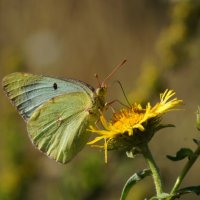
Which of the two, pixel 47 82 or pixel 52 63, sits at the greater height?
pixel 47 82

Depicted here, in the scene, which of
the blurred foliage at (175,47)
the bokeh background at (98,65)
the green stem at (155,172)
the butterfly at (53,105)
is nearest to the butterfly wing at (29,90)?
the butterfly at (53,105)

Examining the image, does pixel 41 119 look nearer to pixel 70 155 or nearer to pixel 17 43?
pixel 70 155

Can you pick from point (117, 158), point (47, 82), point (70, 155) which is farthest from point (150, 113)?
point (117, 158)

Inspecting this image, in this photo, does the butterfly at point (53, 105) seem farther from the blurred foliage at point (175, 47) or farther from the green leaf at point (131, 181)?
the blurred foliage at point (175, 47)

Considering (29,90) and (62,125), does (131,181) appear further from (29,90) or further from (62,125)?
(29,90)

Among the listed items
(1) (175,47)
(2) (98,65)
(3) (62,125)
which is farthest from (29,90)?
(2) (98,65)
